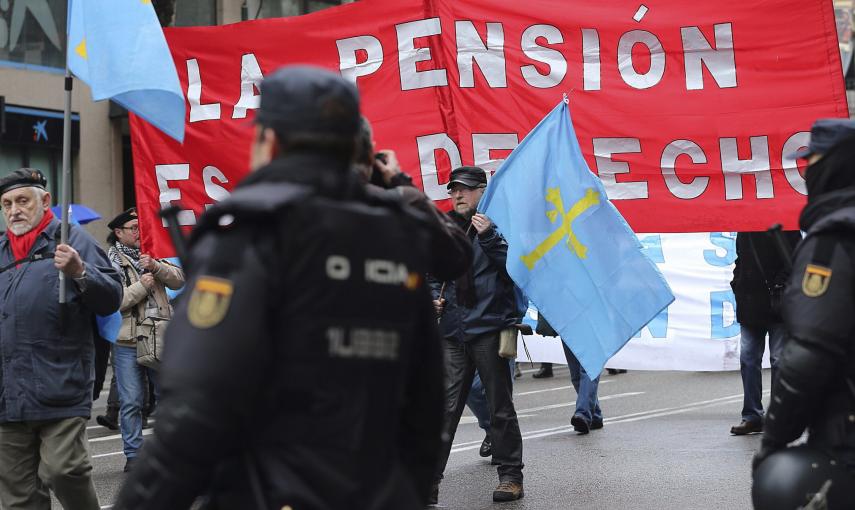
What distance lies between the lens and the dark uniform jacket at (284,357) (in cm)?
262

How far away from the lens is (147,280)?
10.5 m

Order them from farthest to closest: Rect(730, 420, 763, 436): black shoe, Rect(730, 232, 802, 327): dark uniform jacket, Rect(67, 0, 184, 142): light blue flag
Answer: Rect(730, 420, 763, 436): black shoe
Rect(730, 232, 802, 327): dark uniform jacket
Rect(67, 0, 184, 142): light blue flag

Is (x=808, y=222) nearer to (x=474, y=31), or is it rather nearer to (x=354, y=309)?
(x=354, y=309)

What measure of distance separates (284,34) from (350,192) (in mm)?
6028

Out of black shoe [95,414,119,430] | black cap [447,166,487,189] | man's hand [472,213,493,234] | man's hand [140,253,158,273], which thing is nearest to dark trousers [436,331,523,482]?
man's hand [472,213,493,234]

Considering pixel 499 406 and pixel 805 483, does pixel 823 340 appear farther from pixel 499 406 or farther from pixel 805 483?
pixel 499 406

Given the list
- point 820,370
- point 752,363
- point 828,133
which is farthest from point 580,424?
point 820,370

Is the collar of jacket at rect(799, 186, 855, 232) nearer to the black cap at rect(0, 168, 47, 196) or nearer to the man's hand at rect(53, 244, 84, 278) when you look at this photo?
the man's hand at rect(53, 244, 84, 278)

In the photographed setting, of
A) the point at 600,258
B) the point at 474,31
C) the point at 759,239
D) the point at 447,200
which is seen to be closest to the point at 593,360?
the point at 600,258

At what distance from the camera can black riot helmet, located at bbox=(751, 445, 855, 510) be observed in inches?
169

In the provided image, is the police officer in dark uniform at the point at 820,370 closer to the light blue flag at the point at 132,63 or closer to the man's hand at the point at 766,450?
the man's hand at the point at 766,450

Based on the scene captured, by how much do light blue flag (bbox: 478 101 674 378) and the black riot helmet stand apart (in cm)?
278

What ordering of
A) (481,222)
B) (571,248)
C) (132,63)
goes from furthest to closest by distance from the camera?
(481,222), (571,248), (132,63)

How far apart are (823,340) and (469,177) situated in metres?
4.05
